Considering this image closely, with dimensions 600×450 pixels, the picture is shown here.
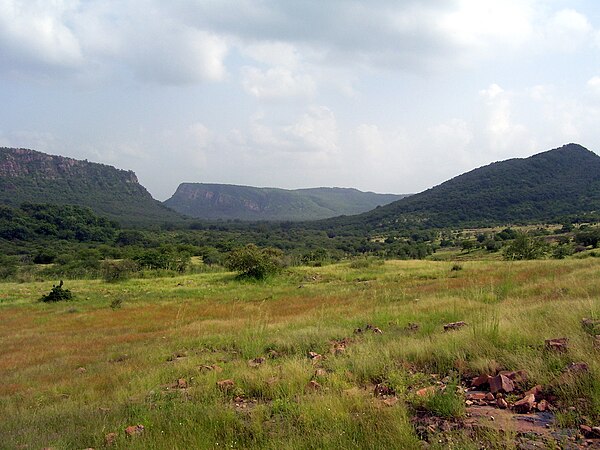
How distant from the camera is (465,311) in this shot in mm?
10453

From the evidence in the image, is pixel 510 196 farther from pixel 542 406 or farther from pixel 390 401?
pixel 390 401

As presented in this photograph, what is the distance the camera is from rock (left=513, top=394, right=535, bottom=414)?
14.1ft

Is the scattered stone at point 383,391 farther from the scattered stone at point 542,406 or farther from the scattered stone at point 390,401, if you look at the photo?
the scattered stone at point 542,406

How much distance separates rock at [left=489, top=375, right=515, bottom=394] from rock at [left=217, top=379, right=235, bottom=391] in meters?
3.63

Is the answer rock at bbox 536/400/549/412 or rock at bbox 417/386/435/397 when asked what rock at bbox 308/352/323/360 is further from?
rock at bbox 536/400/549/412

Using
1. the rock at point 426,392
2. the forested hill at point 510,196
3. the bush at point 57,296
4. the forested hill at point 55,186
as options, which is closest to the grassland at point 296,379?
the rock at point 426,392

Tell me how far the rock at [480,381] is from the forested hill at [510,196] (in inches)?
4709

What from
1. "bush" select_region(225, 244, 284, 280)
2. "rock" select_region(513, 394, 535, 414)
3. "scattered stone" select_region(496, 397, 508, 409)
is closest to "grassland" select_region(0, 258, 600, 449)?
"rock" select_region(513, 394, 535, 414)

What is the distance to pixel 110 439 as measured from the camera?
15.7 ft

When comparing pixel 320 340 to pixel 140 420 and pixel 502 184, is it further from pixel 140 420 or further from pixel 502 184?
pixel 502 184

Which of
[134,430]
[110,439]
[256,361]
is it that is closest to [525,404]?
[134,430]

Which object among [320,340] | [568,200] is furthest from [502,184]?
[320,340]

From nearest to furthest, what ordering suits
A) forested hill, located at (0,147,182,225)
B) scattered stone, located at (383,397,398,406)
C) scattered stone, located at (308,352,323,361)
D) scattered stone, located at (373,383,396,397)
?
scattered stone, located at (383,397,398,406), scattered stone, located at (373,383,396,397), scattered stone, located at (308,352,323,361), forested hill, located at (0,147,182,225)

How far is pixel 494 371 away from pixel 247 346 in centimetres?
592
